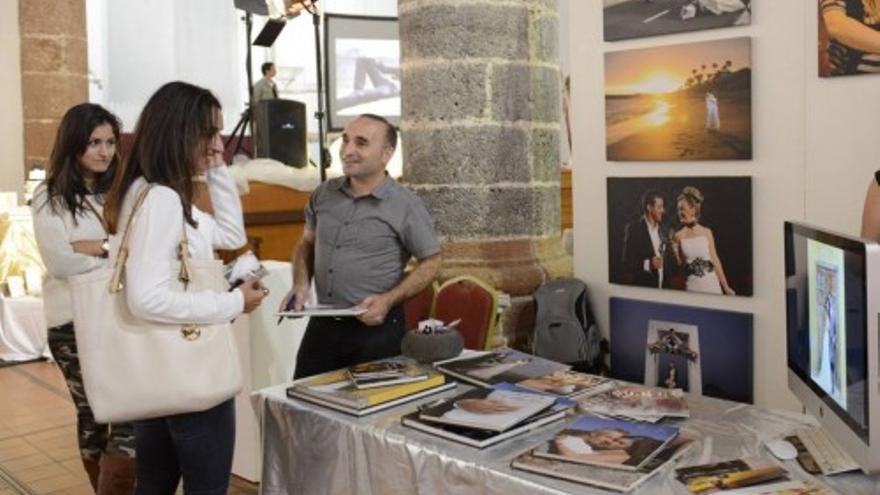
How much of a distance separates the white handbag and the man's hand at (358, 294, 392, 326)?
0.70 metres

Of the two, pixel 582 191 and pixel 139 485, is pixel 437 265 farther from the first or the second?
pixel 139 485

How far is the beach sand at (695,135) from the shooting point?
113 inches

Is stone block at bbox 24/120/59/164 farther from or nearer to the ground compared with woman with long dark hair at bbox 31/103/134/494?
farther from the ground

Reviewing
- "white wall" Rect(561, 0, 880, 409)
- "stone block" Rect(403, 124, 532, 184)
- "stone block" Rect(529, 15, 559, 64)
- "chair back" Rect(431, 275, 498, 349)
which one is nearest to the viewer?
"white wall" Rect(561, 0, 880, 409)

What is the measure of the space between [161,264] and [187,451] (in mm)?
453

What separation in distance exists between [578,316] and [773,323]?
0.71 m

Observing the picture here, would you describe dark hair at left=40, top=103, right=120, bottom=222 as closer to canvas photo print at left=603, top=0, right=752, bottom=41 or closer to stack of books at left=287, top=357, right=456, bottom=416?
stack of books at left=287, top=357, right=456, bottom=416

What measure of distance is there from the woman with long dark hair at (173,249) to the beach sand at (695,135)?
A: 4.80 feet

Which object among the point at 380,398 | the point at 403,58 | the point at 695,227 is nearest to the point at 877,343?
the point at 380,398

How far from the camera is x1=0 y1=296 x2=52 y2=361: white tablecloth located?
6.71 m

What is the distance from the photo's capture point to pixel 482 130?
12.3 ft

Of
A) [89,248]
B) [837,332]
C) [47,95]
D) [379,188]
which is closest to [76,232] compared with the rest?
[89,248]

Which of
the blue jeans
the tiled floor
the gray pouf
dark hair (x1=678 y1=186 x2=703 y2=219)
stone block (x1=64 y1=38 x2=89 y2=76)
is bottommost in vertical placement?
the tiled floor

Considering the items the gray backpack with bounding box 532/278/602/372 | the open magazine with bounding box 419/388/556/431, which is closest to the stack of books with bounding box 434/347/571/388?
the open magazine with bounding box 419/388/556/431
